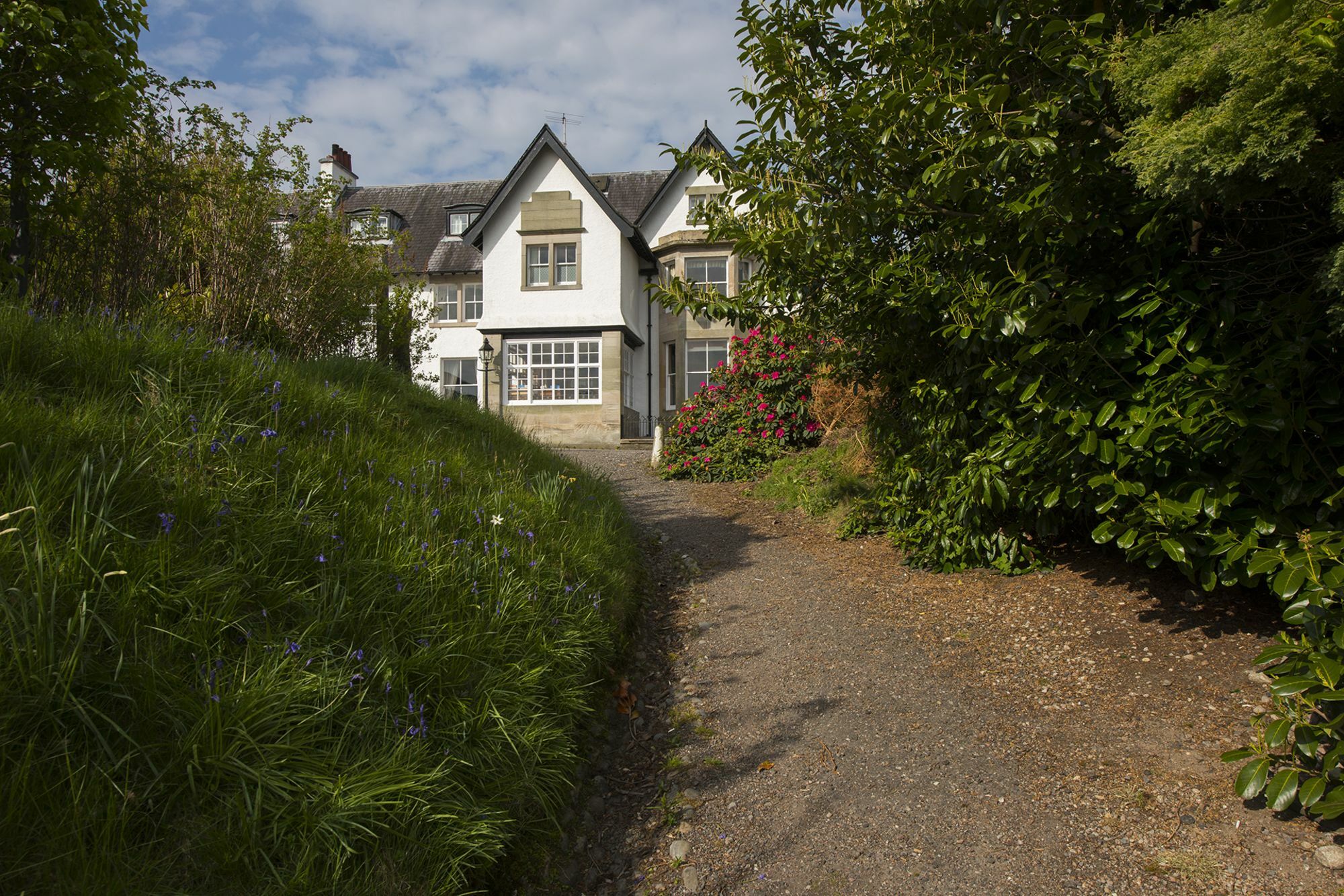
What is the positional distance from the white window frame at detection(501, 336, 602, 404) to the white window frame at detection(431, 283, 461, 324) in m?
5.64

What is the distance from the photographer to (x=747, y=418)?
44.3 ft

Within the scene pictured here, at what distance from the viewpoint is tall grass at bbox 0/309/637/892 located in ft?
7.71

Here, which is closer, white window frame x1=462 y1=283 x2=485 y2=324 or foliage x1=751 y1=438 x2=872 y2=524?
foliage x1=751 y1=438 x2=872 y2=524

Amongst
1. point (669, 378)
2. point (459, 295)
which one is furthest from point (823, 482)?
point (459, 295)

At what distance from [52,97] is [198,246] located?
2851 millimetres

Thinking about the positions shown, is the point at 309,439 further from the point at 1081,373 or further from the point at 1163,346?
the point at 1163,346

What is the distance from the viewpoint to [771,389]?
1327 centimetres

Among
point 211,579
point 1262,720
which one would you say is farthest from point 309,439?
point 1262,720

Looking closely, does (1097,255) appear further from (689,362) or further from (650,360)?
(650,360)

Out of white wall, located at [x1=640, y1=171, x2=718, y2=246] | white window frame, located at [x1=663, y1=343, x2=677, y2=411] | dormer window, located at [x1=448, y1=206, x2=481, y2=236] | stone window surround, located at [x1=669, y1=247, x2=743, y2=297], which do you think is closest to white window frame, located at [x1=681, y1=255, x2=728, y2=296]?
stone window surround, located at [x1=669, y1=247, x2=743, y2=297]

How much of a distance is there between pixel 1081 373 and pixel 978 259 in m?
1.07

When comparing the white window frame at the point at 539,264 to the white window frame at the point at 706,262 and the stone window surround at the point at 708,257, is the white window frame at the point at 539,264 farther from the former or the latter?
the white window frame at the point at 706,262

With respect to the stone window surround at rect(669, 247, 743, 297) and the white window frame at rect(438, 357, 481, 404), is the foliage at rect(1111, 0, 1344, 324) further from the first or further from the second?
the white window frame at rect(438, 357, 481, 404)

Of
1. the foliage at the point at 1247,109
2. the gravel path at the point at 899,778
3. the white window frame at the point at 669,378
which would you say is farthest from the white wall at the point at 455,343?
the foliage at the point at 1247,109
